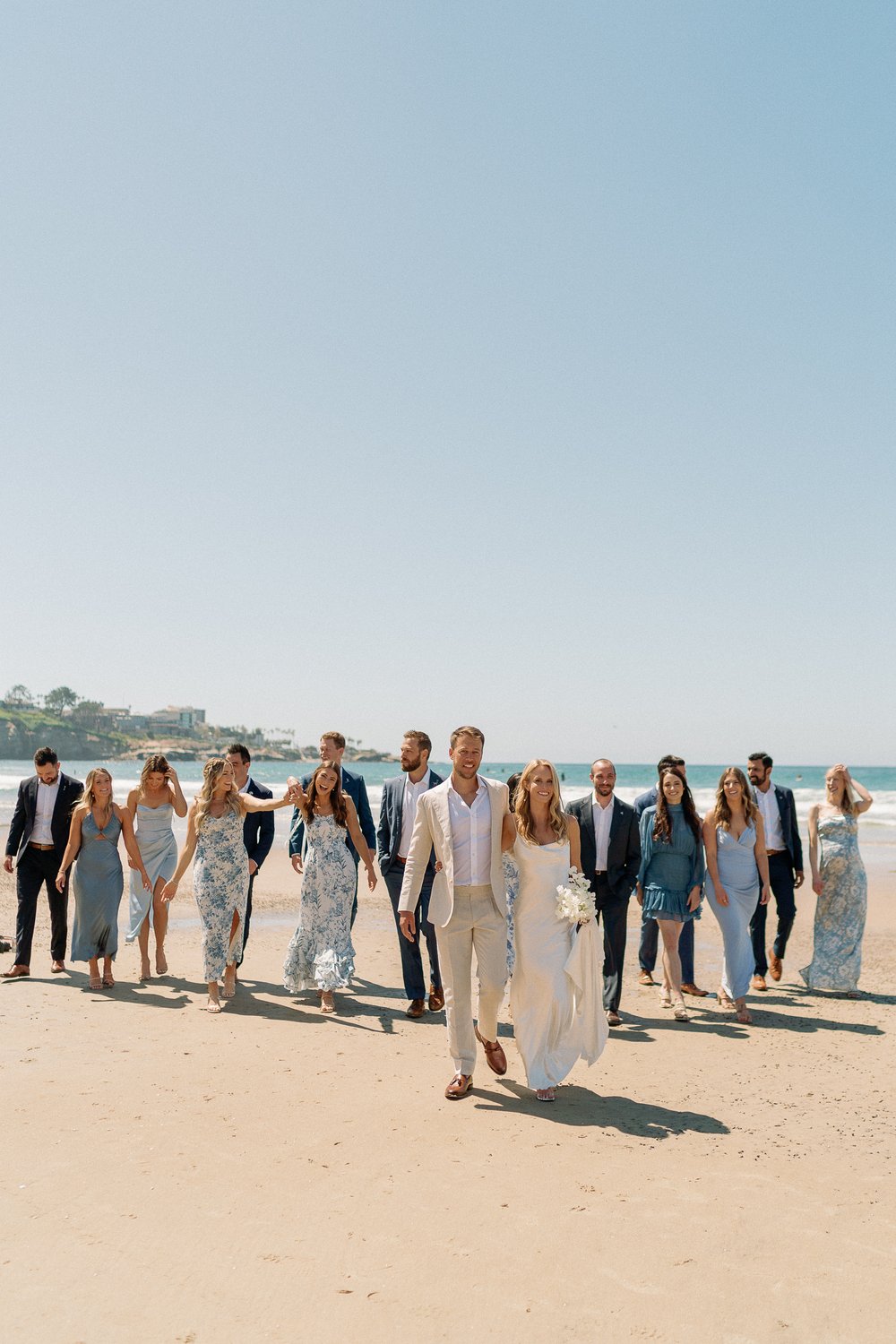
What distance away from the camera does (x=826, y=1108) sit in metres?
5.83

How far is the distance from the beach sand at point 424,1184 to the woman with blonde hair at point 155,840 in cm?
147

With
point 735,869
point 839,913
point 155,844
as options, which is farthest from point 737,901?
point 155,844

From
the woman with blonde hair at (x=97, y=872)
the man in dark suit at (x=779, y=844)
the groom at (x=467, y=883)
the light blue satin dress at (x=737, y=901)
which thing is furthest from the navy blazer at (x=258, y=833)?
the man in dark suit at (x=779, y=844)

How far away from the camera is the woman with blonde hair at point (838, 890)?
896cm

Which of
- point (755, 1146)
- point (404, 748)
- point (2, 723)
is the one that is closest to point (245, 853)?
point (404, 748)

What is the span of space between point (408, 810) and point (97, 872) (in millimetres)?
2899

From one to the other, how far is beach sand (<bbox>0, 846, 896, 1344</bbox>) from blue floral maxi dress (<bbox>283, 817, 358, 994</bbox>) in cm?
40

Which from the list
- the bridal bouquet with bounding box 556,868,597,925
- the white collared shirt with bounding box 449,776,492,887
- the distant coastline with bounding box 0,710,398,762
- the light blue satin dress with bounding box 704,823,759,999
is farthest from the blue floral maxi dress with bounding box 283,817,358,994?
the distant coastline with bounding box 0,710,398,762

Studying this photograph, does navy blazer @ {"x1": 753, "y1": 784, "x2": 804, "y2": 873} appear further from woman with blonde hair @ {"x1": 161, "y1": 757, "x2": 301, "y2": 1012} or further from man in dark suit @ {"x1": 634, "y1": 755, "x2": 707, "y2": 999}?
woman with blonde hair @ {"x1": 161, "y1": 757, "x2": 301, "y2": 1012}

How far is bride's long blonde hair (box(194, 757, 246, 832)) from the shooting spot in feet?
27.2

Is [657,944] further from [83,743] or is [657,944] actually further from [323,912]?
[83,743]

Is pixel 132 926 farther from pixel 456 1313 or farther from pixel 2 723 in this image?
pixel 2 723

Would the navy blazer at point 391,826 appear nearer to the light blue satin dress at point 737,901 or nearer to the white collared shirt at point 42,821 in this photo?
the light blue satin dress at point 737,901

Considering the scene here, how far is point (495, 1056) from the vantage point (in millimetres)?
6371
